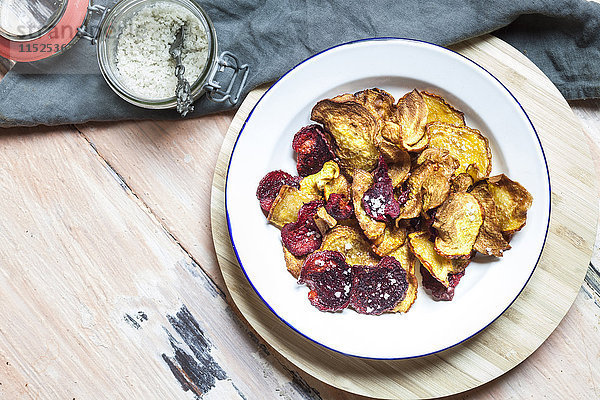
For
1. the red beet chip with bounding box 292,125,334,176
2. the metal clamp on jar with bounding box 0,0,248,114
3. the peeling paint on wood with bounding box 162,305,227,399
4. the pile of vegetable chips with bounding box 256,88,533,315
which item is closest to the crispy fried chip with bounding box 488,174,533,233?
the pile of vegetable chips with bounding box 256,88,533,315

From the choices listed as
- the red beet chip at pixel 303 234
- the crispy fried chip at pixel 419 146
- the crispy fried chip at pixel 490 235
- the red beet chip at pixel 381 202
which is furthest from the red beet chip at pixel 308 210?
the crispy fried chip at pixel 490 235

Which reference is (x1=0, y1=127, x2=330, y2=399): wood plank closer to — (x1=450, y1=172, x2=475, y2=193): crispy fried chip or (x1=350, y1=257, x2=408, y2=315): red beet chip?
(x1=350, y1=257, x2=408, y2=315): red beet chip

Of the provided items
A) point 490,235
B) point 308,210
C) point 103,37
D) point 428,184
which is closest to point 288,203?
point 308,210

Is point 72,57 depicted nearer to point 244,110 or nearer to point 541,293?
point 244,110

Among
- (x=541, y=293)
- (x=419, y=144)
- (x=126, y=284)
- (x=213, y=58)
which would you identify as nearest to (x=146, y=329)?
(x=126, y=284)

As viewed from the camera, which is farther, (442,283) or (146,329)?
(146,329)

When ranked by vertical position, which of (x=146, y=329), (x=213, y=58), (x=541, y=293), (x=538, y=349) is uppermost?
(x=213, y=58)
